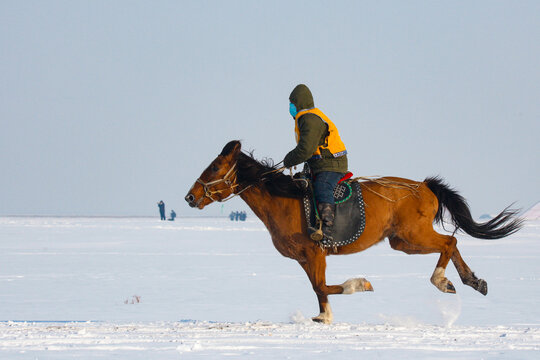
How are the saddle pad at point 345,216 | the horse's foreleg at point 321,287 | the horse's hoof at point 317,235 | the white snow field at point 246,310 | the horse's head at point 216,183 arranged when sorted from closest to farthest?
the white snow field at point 246,310
the horse's hoof at point 317,235
the horse's foreleg at point 321,287
the saddle pad at point 345,216
the horse's head at point 216,183

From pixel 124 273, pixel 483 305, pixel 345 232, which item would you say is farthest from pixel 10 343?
pixel 124 273

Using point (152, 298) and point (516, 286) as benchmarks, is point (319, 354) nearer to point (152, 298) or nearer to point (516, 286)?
point (152, 298)

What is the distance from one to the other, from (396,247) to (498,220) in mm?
1543

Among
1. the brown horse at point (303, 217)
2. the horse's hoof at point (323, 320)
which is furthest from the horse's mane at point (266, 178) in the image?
the horse's hoof at point (323, 320)

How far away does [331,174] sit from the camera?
794 cm

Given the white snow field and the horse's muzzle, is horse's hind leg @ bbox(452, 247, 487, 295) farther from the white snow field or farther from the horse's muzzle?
the horse's muzzle

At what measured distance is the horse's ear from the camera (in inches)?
320

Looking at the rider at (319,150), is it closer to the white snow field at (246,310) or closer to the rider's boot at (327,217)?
the rider's boot at (327,217)

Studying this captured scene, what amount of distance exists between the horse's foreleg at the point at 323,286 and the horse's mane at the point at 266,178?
761mm

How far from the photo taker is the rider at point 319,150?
772cm

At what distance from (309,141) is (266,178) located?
2.45ft

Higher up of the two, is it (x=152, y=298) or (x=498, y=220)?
(x=498, y=220)

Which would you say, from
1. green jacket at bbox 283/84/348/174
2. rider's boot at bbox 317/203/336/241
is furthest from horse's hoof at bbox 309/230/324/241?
green jacket at bbox 283/84/348/174

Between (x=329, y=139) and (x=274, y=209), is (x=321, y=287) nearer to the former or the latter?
(x=274, y=209)
